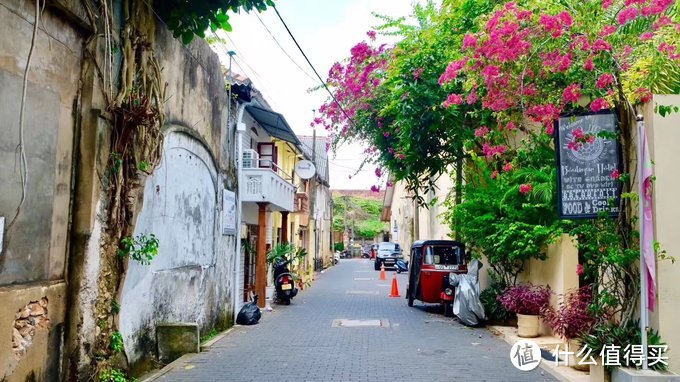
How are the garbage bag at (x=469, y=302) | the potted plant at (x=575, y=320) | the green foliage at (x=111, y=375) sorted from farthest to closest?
the garbage bag at (x=469, y=302) < the potted plant at (x=575, y=320) < the green foliage at (x=111, y=375)

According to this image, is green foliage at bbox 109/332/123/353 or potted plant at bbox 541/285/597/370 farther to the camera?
potted plant at bbox 541/285/597/370

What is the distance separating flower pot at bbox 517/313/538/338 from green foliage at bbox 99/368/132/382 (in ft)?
22.4

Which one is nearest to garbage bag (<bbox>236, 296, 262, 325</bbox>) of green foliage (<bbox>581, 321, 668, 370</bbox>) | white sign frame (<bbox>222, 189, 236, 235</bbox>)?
white sign frame (<bbox>222, 189, 236, 235</bbox>)

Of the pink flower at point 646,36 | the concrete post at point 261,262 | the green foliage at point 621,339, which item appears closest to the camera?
the green foliage at point 621,339

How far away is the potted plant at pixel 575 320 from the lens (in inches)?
276

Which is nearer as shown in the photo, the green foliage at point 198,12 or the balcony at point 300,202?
the green foliage at point 198,12

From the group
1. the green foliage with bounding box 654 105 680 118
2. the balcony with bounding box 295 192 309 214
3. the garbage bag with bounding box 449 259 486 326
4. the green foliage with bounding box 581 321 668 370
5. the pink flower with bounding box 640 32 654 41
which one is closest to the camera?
the green foliage with bounding box 654 105 680 118

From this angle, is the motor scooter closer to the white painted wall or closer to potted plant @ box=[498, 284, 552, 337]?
the white painted wall

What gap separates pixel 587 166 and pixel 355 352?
4.67 m

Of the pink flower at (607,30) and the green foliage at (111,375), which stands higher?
the pink flower at (607,30)

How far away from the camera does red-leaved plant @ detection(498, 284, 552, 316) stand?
1023cm

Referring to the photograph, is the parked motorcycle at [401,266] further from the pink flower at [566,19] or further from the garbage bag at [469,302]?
the pink flower at [566,19]

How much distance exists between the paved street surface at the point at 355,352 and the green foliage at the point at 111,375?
2.18 ft

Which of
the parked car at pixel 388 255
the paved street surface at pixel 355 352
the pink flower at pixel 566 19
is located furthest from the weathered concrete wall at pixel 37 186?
the parked car at pixel 388 255
